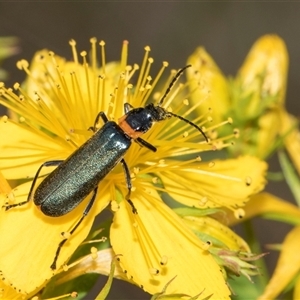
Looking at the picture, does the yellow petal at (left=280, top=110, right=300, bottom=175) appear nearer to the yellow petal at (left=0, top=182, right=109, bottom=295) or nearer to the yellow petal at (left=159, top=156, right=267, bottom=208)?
the yellow petal at (left=159, top=156, right=267, bottom=208)

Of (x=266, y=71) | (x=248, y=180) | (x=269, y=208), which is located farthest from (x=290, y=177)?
(x=266, y=71)

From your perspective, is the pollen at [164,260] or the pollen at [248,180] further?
the pollen at [248,180]

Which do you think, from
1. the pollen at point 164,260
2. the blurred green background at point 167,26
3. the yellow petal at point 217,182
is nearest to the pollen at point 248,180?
the yellow petal at point 217,182

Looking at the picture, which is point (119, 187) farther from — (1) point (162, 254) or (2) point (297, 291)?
(2) point (297, 291)

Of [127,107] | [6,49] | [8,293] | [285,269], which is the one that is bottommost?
[285,269]

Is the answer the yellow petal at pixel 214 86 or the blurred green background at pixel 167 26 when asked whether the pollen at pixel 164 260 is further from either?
the blurred green background at pixel 167 26

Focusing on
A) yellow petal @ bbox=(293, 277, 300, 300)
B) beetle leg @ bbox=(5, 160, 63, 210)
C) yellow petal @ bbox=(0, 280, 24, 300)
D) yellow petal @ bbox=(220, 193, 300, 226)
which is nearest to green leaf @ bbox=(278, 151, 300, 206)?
yellow petal @ bbox=(220, 193, 300, 226)
